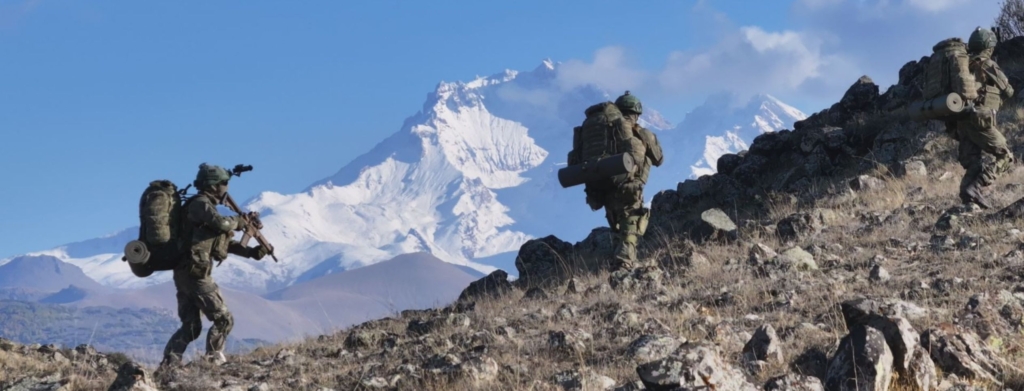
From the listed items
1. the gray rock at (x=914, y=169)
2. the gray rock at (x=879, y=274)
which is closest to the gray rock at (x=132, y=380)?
the gray rock at (x=879, y=274)

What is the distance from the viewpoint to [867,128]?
2309cm

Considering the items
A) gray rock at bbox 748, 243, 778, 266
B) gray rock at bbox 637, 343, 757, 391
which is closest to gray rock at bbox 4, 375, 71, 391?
gray rock at bbox 637, 343, 757, 391

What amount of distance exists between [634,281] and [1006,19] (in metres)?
26.6

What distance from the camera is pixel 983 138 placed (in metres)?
14.5

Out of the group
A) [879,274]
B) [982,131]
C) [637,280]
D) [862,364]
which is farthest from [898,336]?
[982,131]

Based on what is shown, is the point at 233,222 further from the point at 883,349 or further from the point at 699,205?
the point at 699,205

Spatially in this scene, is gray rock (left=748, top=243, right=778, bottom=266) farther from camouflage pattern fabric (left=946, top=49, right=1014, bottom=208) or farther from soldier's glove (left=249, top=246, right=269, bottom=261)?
soldier's glove (left=249, top=246, right=269, bottom=261)

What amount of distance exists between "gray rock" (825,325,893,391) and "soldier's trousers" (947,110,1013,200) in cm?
897

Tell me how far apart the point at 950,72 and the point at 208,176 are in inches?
386

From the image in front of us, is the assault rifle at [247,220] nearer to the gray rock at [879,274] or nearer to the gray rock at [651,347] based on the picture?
the gray rock at [651,347]

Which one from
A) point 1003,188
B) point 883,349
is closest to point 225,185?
point 883,349

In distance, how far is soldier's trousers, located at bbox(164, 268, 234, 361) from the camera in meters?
12.7

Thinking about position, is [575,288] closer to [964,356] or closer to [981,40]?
[964,356]

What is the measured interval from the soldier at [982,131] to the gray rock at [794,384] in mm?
9169
